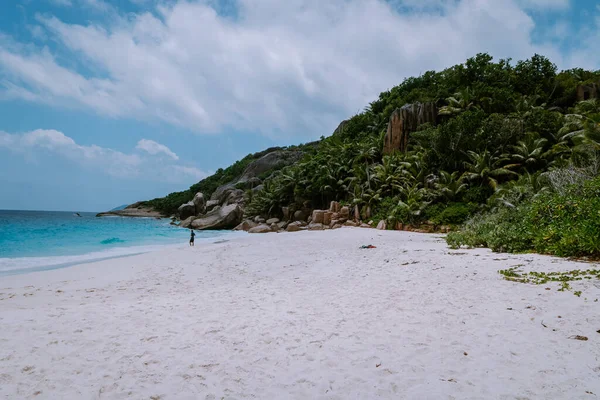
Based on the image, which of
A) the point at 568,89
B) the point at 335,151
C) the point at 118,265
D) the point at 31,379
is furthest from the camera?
the point at 335,151

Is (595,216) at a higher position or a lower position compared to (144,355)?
higher

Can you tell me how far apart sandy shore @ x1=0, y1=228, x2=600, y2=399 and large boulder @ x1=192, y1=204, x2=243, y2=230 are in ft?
113

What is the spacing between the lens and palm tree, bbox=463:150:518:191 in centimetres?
2352

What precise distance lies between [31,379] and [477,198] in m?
→ 25.1

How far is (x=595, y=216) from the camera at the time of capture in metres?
7.64

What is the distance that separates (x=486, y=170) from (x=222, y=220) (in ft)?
102

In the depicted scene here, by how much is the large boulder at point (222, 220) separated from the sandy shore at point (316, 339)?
34.5 metres

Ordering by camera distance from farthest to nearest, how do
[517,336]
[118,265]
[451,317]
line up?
1. [118,265]
2. [451,317]
3. [517,336]

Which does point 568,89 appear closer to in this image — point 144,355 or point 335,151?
point 335,151

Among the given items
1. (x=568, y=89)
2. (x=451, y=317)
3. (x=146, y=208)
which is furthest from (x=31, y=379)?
(x=146, y=208)

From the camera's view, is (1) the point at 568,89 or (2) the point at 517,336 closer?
(2) the point at 517,336

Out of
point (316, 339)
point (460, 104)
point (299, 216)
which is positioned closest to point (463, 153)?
point (460, 104)

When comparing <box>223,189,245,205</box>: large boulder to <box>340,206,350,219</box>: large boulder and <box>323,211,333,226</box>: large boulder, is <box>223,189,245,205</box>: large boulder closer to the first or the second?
<box>323,211,333,226</box>: large boulder

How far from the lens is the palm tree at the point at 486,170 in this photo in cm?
2352
